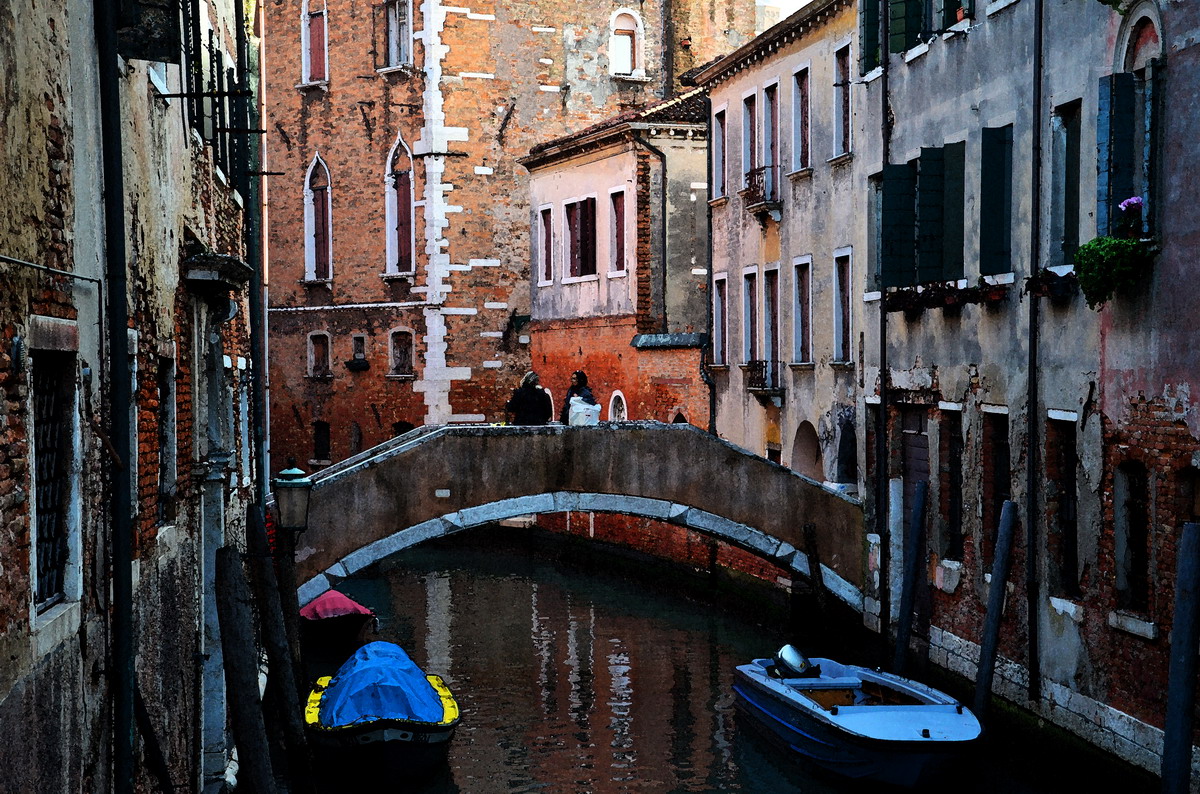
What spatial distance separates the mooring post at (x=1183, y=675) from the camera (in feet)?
27.3

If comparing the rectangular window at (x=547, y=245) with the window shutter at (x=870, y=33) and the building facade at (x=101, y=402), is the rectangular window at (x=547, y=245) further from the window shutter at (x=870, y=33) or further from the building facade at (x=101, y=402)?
the building facade at (x=101, y=402)

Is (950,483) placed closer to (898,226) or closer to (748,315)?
(898,226)

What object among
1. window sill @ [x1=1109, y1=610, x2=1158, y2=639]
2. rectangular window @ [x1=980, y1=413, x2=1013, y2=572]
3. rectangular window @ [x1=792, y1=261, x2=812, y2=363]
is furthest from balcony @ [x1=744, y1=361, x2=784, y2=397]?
window sill @ [x1=1109, y1=610, x2=1158, y2=639]

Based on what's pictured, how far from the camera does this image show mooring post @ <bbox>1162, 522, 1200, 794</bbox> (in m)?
8.33

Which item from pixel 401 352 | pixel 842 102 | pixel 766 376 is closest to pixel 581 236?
pixel 401 352

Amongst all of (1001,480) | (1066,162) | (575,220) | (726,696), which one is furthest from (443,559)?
(1066,162)

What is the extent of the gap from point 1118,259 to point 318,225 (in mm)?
18895

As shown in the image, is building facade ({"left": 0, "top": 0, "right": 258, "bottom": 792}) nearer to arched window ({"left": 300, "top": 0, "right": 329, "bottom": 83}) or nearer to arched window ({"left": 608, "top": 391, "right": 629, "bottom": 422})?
arched window ({"left": 608, "top": 391, "right": 629, "bottom": 422})

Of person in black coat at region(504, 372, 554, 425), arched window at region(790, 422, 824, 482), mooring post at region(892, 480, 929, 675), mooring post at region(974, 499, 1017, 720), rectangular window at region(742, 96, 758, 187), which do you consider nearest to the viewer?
mooring post at region(974, 499, 1017, 720)

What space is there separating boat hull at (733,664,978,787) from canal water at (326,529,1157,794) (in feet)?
0.60

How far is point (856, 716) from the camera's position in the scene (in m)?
11.4

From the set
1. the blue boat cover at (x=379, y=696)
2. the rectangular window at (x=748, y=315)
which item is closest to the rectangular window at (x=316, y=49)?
the rectangular window at (x=748, y=315)

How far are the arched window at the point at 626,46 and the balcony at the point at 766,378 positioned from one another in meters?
10.1

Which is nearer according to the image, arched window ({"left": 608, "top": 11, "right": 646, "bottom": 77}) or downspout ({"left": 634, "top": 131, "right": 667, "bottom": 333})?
downspout ({"left": 634, "top": 131, "right": 667, "bottom": 333})
